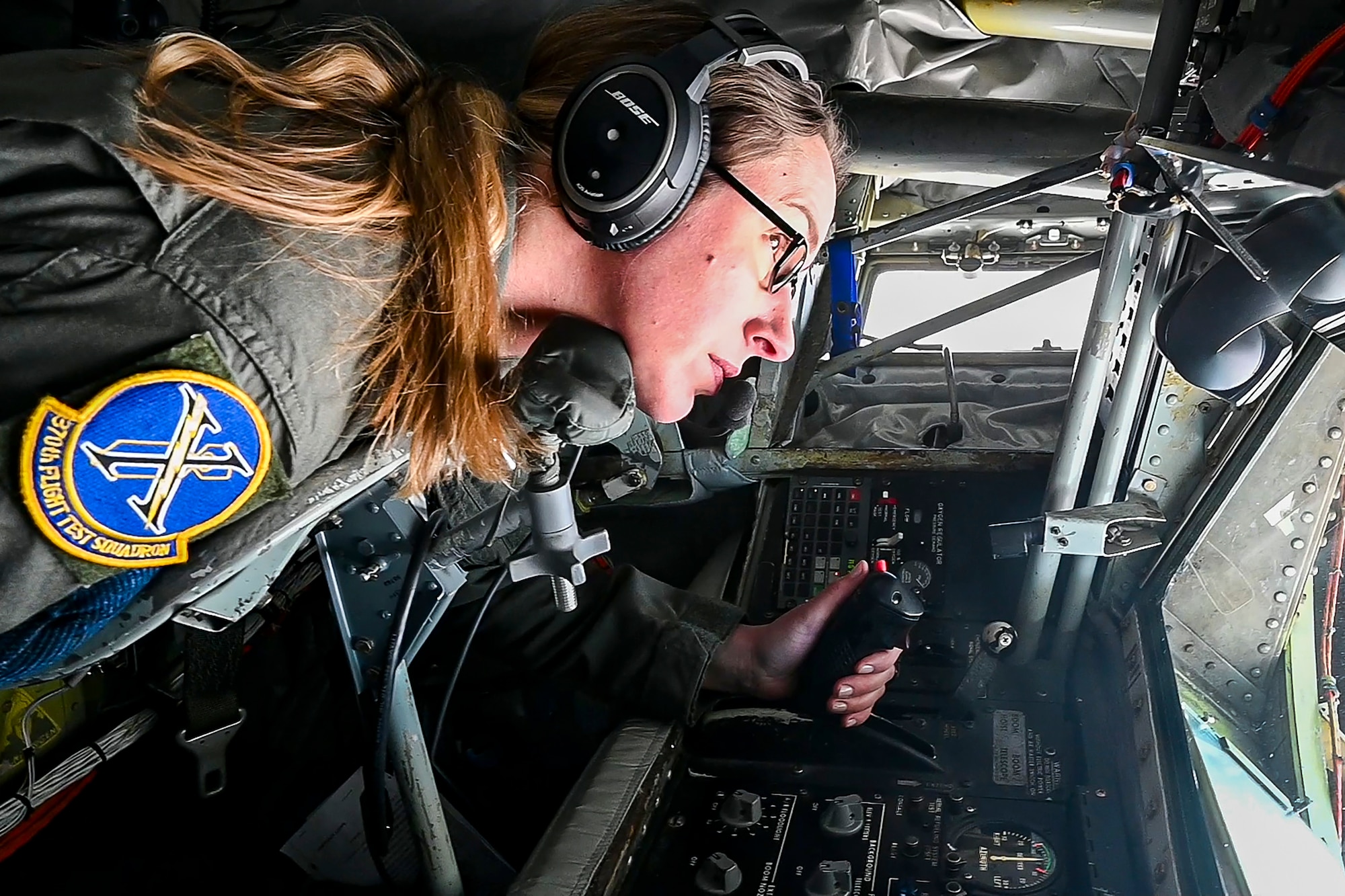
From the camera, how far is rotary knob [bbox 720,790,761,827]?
1.61m

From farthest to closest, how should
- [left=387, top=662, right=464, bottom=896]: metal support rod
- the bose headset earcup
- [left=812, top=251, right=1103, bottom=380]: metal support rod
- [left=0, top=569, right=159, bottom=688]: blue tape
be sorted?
[left=812, top=251, right=1103, bottom=380]: metal support rod → [left=387, top=662, right=464, bottom=896]: metal support rod → the bose headset earcup → [left=0, top=569, right=159, bottom=688]: blue tape

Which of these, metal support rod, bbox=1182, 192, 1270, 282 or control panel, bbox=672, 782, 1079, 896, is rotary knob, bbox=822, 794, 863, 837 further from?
metal support rod, bbox=1182, 192, 1270, 282

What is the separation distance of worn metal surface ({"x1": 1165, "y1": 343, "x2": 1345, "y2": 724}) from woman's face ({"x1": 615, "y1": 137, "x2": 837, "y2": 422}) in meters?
0.73

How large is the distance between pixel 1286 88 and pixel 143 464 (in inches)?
44.8

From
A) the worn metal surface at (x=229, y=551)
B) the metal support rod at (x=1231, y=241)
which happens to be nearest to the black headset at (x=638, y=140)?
the worn metal surface at (x=229, y=551)

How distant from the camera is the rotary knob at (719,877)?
59.1 inches

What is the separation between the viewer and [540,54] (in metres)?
1.38

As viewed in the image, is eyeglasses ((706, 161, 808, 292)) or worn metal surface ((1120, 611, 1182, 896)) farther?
worn metal surface ((1120, 611, 1182, 896))

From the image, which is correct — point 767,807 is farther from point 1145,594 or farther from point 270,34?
point 270,34

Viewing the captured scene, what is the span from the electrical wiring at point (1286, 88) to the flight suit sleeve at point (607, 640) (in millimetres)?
1145

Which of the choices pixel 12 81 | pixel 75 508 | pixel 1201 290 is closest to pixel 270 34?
pixel 12 81

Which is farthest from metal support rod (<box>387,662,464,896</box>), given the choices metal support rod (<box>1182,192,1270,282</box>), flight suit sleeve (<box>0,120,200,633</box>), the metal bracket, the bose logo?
metal support rod (<box>1182,192,1270,282</box>)

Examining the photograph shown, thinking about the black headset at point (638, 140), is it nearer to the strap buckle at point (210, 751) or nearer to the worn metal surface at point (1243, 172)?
the worn metal surface at point (1243, 172)

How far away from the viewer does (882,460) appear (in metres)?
2.26
